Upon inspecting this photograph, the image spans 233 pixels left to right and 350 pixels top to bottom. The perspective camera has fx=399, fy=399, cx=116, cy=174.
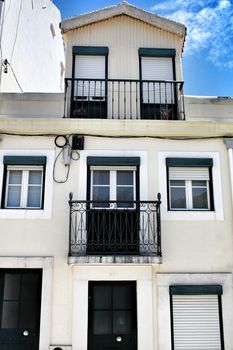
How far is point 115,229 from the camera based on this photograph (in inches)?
340

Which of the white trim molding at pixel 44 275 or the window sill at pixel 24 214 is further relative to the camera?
the window sill at pixel 24 214

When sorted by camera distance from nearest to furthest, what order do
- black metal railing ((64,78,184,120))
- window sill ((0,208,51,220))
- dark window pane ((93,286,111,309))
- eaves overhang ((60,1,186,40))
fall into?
dark window pane ((93,286,111,309)), window sill ((0,208,51,220)), black metal railing ((64,78,184,120)), eaves overhang ((60,1,186,40))

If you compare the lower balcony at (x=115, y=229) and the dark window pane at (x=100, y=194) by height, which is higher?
the dark window pane at (x=100, y=194)

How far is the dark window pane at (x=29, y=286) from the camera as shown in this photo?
8.57 metres

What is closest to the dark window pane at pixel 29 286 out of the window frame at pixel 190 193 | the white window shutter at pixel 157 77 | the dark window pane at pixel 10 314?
the dark window pane at pixel 10 314

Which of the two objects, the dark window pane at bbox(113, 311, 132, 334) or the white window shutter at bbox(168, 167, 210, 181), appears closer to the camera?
the dark window pane at bbox(113, 311, 132, 334)

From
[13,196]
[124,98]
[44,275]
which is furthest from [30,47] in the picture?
[44,275]

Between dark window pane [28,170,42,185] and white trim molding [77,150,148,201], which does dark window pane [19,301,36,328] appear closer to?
white trim molding [77,150,148,201]

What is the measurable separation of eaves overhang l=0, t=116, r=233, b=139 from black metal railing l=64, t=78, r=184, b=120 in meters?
0.52

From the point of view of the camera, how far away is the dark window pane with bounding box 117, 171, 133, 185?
9.20 m

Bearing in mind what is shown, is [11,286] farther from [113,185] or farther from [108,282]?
[113,185]

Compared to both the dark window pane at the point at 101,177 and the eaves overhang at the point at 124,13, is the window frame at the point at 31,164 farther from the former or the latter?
the eaves overhang at the point at 124,13

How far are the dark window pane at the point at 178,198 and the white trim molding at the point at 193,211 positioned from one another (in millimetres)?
231

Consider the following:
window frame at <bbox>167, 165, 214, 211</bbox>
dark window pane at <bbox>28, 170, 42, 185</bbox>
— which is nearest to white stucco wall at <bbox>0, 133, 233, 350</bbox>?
window frame at <bbox>167, 165, 214, 211</bbox>
